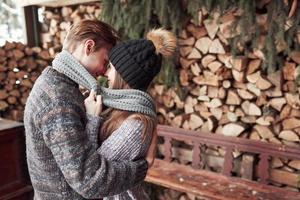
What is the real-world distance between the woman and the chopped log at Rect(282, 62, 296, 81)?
1368 millimetres

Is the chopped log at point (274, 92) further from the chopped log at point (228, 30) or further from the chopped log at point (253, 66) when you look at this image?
the chopped log at point (228, 30)

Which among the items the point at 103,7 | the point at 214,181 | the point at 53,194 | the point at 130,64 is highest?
the point at 103,7

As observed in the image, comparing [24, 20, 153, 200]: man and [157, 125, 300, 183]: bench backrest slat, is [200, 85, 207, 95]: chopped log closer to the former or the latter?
[157, 125, 300, 183]: bench backrest slat

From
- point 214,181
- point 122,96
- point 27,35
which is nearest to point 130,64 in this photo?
point 122,96

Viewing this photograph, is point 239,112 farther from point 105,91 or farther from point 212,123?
point 105,91

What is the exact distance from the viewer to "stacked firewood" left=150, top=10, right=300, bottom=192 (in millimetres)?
2293

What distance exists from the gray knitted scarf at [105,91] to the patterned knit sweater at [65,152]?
3cm

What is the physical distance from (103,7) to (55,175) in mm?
1827

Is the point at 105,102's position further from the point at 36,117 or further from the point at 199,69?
the point at 199,69

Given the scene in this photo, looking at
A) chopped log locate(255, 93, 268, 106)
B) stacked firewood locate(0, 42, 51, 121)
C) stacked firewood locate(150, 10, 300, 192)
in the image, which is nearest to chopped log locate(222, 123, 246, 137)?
stacked firewood locate(150, 10, 300, 192)

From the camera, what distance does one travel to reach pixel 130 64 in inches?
42.0

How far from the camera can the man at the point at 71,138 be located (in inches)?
38.4

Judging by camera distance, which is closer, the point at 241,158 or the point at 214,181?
the point at 214,181

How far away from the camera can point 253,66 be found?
236 centimetres
